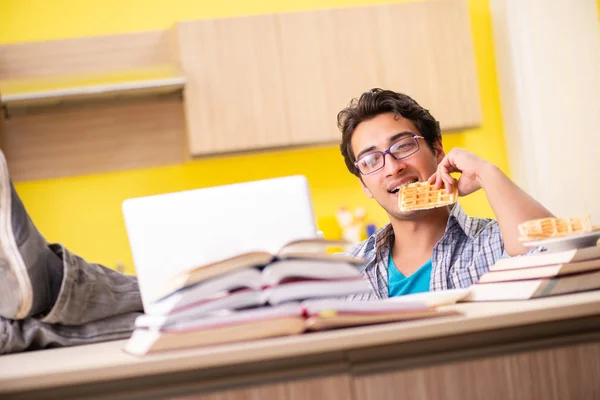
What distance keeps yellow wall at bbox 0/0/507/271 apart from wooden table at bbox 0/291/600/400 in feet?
11.8

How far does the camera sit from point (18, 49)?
15.2ft

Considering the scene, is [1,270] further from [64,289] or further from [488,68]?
[488,68]

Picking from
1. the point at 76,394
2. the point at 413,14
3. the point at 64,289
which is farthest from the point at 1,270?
the point at 413,14

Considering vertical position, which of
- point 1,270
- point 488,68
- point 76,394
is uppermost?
point 488,68

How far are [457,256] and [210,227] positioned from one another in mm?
1174

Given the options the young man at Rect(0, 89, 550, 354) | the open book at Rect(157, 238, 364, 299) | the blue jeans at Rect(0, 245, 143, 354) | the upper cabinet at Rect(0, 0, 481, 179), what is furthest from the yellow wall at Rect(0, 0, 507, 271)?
the open book at Rect(157, 238, 364, 299)

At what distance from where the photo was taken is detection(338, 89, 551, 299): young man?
244cm

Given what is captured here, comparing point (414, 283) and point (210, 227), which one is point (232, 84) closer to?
point (414, 283)

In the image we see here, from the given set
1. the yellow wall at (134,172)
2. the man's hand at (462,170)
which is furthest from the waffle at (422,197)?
the yellow wall at (134,172)

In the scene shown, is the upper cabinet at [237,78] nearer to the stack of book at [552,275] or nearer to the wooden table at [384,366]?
the stack of book at [552,275]

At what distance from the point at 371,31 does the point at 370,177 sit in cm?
214

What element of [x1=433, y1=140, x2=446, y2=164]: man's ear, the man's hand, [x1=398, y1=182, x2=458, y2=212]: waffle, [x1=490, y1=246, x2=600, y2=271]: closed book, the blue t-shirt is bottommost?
the blue t-shirt

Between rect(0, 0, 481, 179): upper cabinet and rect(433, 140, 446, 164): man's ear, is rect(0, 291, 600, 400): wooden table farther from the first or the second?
rect(0, 0, 481, 179): upper cabinet

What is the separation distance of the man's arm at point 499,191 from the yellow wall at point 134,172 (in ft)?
7.90
